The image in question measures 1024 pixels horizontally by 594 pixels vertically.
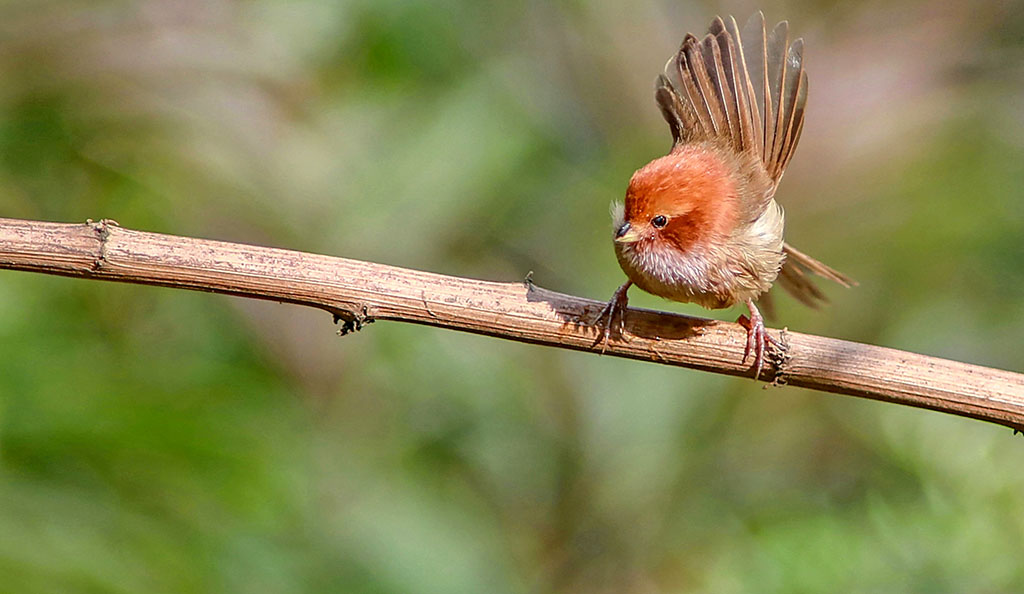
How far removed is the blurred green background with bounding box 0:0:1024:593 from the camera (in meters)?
3.33

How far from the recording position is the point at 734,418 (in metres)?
4.49

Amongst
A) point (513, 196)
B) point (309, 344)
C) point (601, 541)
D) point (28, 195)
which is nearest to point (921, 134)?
point (513, 196)

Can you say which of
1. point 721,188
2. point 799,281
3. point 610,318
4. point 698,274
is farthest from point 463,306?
point 799,281

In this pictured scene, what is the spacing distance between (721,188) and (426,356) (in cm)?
154

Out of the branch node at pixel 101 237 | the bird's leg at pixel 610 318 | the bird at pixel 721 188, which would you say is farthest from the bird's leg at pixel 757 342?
the branch node at pixel 101 237

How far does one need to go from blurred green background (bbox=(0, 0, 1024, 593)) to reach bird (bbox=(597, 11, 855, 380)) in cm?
57

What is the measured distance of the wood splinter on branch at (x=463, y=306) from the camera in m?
2.67

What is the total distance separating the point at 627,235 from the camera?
3572mm

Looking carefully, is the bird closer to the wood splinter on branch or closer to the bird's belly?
the bird's belly

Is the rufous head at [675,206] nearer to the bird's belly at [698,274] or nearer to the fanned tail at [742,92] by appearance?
the bird's belly at [698,274]

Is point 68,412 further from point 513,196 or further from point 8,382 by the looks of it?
point 513,196

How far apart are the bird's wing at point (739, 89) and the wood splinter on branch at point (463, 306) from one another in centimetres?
109

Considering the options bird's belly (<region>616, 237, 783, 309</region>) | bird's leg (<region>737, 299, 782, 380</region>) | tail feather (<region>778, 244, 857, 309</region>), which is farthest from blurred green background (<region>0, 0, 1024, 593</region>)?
bird's leg (<region>737, 299, 782, 380</region>)

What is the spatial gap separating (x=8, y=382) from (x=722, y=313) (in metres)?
2.60
